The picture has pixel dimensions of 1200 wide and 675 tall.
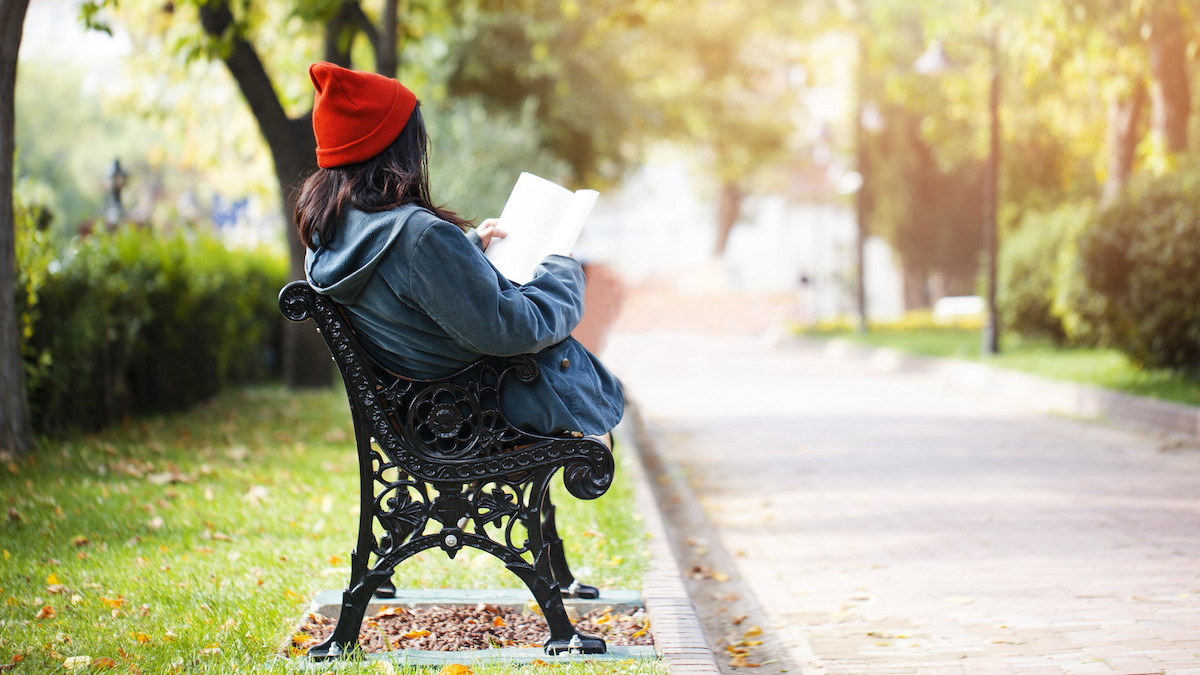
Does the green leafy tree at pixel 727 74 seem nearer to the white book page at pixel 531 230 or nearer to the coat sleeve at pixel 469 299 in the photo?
the white book page at pixel 531 230

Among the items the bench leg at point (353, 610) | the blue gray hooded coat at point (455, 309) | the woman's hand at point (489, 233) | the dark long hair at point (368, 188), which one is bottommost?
the bench leg at point (353, 610)

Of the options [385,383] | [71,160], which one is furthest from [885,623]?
[71,160]

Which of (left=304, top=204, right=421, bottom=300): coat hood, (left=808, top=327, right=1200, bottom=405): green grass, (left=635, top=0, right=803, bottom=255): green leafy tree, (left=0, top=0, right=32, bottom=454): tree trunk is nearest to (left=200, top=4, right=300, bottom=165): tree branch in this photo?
(left=0, top=0, right=32, bottom=454): tree trunk

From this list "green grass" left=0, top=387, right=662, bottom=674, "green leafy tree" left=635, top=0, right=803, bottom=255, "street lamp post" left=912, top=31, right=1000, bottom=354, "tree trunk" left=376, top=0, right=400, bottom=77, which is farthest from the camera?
"green leafy tree" left=635, top=0, right=803, bottom=255

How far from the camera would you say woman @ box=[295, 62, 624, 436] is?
297 centimetres

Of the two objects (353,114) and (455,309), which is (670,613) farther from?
(353,114)

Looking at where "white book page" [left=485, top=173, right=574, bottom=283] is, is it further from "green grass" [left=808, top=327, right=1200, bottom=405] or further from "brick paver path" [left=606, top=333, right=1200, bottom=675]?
"green grass" [left=808, top=327, right=1200, bottom=405]

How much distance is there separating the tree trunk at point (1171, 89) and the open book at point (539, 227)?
11.4 metres

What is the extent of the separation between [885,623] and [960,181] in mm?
26989

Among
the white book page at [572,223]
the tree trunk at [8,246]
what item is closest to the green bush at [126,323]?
the tree trunk at [8,246]

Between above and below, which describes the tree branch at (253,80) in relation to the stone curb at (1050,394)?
above

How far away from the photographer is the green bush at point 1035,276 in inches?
665

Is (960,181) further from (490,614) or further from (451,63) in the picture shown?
(490,614)

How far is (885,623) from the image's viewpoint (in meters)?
4.12
